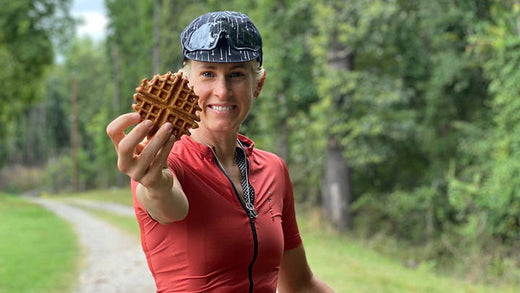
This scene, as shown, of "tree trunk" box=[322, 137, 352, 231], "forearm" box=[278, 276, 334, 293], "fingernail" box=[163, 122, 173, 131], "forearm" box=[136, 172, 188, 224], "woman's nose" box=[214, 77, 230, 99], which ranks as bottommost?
"tree trunk" box=[322, 137, 352, 231]

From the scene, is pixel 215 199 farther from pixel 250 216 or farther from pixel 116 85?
pixel 116 85

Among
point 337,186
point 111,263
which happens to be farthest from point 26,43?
point 111,263

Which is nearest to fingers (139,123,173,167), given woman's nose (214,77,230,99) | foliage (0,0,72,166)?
woman's nose (214,77,230,99)

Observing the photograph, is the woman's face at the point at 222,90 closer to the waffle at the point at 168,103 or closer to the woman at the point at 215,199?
the woman at the point at 215,199

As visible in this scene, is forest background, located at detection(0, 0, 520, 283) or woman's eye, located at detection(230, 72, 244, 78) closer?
woman's eye, located at detection(230, 72, 244, 78)

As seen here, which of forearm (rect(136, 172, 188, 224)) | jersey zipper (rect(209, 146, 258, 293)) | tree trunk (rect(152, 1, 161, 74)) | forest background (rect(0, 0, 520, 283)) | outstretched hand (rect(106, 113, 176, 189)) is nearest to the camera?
outstretched hand (rect(106, 113, 176, 189))

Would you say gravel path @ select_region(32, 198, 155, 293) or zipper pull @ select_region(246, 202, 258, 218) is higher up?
zipper pull @ select_region(246, 202, 258, 218)

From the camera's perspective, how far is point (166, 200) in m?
1.87

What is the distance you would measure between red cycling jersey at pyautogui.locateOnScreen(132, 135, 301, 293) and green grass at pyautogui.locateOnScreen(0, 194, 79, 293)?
8.68 m

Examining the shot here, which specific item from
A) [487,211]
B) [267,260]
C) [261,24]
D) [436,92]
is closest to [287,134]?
[261,24]

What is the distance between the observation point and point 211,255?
209 cm

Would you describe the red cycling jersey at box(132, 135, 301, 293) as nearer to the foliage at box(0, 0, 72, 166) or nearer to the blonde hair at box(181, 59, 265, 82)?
the blonde hair at box(181, 59, 265, 82)

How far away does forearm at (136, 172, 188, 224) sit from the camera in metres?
1.83

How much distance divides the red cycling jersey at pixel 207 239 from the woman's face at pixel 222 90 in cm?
10
